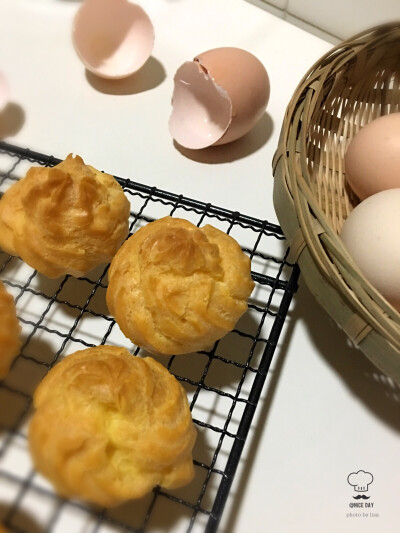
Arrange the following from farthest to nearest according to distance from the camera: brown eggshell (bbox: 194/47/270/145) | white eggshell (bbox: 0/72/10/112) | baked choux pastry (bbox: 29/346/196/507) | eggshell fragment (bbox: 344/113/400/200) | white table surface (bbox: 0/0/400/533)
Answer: white eggshell (bbox: 0/72/10/112) → brown eggshell (bbox: 194/47/270/145) → eggshell fragment (bbox: 344/113/400/200) → white table surface (bbox: 0/0/400/533) → baked choux pastry (bbox: 29/346/196/507)

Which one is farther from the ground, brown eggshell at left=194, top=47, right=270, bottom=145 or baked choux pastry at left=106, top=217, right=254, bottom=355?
brown eggshell at left=194, top=47, right=270, bottom=145

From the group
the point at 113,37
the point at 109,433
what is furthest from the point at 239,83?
the point at 109,433

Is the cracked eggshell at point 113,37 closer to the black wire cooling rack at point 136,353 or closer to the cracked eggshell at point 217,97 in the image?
the cracked eggshell at point 217,97

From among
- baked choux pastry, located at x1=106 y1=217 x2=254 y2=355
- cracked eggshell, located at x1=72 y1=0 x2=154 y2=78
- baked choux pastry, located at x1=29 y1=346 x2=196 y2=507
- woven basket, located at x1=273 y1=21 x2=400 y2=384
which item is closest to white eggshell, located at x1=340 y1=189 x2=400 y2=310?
woven basket, located at x1=273 y1=21 x2=400 y2=384

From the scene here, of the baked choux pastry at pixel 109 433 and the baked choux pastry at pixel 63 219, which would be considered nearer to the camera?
the baked choux pastry at pixel 109 433

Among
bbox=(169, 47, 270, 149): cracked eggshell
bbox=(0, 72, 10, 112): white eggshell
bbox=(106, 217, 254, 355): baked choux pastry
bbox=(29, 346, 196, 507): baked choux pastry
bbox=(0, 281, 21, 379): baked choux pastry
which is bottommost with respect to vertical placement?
bbox=(29, 346, 196, 507): baked choux pastry

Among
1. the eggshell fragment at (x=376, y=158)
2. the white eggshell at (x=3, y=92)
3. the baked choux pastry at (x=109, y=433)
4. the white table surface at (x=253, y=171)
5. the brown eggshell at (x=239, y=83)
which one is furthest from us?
the white eggshell at (x=3, y=92)

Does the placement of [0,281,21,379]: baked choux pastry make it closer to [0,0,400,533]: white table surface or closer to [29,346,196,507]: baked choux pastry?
[29,346,196,507]: baked choux pastry

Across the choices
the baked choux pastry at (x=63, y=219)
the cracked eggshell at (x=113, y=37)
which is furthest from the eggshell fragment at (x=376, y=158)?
the cracked eggshell at (x=113, y=37)
